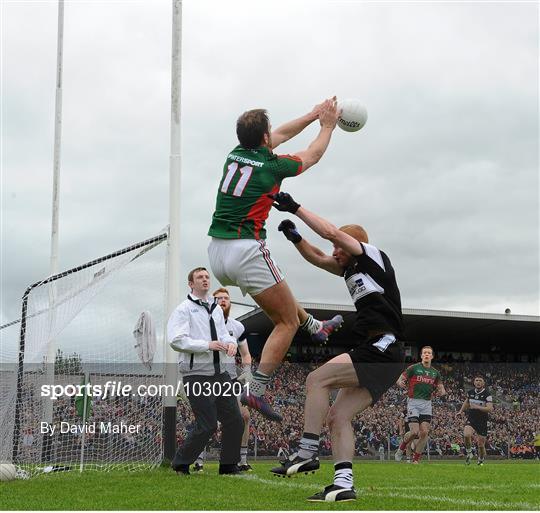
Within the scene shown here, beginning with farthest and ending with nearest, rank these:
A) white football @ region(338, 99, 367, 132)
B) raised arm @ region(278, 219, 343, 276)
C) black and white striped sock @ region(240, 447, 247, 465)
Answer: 1. black and white striped sock @ region(240, 447, 247, 465)
2. white football @ region(338, 99, 367, 132)
3. raised arm @ region(278, 219, 343, 276)

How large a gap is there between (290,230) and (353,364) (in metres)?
1.44

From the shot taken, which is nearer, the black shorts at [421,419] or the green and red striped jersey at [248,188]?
the green and red striped jersey at [248,188]

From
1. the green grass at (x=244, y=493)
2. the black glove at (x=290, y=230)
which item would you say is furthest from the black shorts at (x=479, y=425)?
the black glove at (x=290, y=230)

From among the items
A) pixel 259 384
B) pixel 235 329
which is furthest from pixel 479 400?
pixel 259 384

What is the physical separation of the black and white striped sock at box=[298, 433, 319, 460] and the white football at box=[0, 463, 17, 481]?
3.64 m

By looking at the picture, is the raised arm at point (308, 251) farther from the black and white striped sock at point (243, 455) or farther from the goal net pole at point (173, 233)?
the black and white striped sock at point (243, 455)

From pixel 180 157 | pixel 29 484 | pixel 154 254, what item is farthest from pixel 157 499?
pixel 180 157

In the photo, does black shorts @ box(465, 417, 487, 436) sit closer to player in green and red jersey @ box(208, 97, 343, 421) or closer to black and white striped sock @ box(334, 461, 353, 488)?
player in green and red jersey @ box(208, 97, 343, 421)

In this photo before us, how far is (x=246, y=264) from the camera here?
6.43 metres

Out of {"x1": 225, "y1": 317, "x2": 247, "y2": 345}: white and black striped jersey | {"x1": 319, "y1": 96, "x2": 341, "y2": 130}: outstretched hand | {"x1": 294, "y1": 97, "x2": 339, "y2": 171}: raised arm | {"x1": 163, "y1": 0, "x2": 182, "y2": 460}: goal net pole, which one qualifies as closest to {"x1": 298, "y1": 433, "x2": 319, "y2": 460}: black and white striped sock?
{"x1": 294, "y1": 97, "x2": 339, "y2": 171}: raised arm

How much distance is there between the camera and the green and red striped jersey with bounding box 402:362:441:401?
15.9 m

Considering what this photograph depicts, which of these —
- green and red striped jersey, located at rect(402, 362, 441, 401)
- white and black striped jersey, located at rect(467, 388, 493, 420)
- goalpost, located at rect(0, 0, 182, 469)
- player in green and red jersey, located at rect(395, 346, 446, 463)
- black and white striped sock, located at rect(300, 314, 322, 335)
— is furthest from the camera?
white and black striped jersey, located at rect(467, 388, 493, 420)

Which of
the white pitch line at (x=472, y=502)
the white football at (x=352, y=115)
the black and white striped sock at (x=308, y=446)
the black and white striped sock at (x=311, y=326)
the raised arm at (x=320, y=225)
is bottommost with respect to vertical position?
the white pitch line at (x=472, y=502)

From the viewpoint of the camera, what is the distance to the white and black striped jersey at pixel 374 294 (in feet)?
20.3
